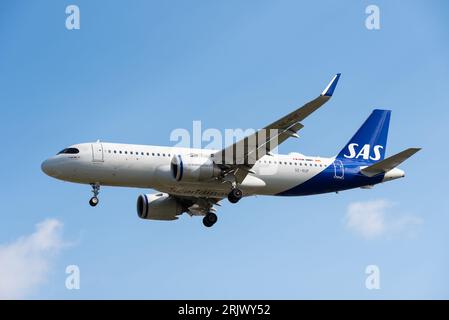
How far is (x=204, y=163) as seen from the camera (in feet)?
159

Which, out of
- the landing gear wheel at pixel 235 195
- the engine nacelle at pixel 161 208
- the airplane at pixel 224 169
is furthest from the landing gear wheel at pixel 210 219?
the landing gear wheel at pixel 235 195

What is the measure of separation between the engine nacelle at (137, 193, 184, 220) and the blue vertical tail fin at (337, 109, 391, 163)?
36.2 ft

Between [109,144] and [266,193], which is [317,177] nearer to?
[266,193]

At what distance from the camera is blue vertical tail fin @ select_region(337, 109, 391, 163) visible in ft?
179

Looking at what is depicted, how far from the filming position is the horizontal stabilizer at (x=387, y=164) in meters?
50.1

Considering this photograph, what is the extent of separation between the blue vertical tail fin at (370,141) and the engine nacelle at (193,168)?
31.8ft

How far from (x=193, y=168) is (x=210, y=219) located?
6.76 meters

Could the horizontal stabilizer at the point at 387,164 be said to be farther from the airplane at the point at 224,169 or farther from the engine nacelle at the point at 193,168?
the engine nacelle at the point at 193,168

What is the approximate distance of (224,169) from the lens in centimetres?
4894

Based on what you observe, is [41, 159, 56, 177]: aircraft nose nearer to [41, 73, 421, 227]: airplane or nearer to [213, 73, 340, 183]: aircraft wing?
[41, 73, 421, 227]: airplane

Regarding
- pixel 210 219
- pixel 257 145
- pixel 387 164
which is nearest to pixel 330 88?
pixel 257 145

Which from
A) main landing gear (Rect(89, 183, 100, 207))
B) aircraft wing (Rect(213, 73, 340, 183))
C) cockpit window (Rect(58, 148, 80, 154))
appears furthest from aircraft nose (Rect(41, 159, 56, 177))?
aircraft wing (Rect(213, 73, 340, 183))
